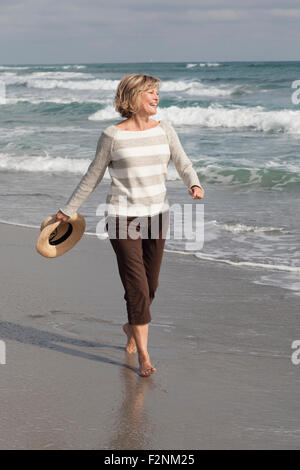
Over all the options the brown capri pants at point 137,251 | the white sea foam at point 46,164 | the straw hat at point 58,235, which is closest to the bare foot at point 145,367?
the brown capri pants at point 137,251

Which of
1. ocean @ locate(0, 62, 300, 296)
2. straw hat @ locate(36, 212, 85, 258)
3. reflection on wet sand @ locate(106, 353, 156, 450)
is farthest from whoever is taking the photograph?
ocean @ locate(0, 62, 300, 296)

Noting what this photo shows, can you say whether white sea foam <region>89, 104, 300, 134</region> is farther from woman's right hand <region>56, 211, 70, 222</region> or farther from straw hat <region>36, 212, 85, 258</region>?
woman's right hand <region>56, 211, 70, 222</region>

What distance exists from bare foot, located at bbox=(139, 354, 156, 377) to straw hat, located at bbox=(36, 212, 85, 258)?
791mm

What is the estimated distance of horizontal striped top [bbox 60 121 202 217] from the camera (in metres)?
3.74

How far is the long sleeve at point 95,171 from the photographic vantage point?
12.3ft

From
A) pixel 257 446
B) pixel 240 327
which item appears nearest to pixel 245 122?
pixel 240 327

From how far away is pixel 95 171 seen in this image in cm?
382

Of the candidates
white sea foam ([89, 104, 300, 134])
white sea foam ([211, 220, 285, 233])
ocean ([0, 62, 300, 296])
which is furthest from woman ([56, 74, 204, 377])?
white sea foam ([89, 104, 300, 134])

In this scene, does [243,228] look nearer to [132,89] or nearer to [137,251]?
[137,251]

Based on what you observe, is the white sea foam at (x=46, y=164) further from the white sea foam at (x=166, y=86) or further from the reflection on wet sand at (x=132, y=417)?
the white sea foam at (x=166, y=86)

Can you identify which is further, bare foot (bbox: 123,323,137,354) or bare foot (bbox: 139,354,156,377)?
bare foot (bbox: 123,323,137,354)

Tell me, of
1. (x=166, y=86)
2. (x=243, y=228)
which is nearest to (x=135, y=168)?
(x=243, y=228)
